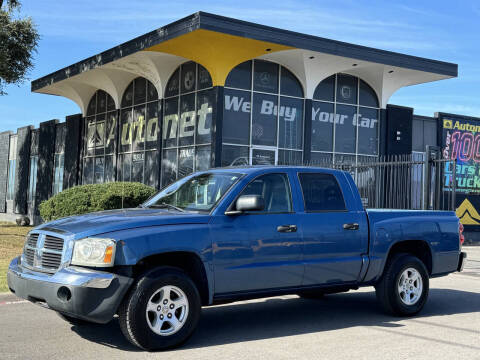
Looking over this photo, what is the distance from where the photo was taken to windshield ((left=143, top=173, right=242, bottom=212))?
681 cm

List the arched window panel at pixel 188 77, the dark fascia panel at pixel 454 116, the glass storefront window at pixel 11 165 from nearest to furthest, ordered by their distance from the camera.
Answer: the arched window panel at pixel 188 77 < the dark fascia panel at pixel 454 116 < the glass storefront window at pixel 11 165

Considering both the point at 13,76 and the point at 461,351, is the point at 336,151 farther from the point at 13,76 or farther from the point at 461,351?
the point at 461,351

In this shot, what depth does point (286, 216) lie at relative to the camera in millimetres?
6965

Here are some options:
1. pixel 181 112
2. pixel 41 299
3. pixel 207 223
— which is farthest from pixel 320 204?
pixel 181 112

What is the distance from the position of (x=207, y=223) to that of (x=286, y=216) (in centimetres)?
106

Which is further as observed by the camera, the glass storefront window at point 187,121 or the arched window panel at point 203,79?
the glass storefront window at point 187,121

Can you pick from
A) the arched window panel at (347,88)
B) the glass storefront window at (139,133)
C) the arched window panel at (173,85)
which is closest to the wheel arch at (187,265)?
the arched window panel at (173,85)

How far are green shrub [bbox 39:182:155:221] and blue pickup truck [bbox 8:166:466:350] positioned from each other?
1054cm

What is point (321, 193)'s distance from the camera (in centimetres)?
748

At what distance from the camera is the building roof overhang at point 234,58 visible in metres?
20.2

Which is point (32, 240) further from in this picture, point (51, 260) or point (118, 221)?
point (118, 221)

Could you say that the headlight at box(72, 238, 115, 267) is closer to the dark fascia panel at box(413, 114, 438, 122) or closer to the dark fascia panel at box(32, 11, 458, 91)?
the dark fascia panel at box(32, 11, 458, 91)

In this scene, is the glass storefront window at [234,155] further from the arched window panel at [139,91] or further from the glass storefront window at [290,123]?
the arched window panel at [139,91]

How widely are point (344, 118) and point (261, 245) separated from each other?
63.8ft
